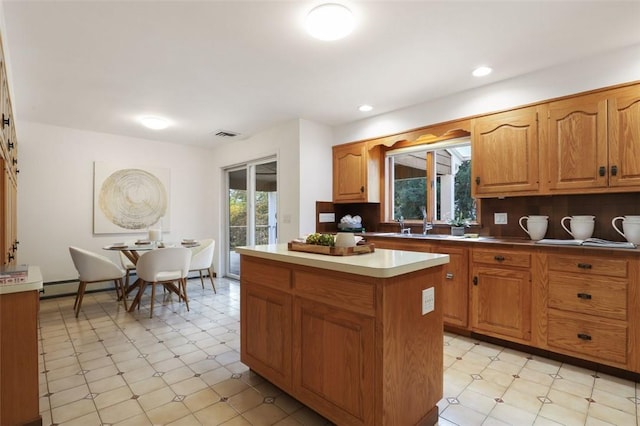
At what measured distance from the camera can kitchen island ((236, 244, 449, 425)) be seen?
1.53m

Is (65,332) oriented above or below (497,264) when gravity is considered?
below

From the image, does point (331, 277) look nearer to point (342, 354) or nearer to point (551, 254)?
point (342, 354)

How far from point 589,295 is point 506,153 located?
4.49 ft

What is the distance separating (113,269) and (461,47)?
14.8ft

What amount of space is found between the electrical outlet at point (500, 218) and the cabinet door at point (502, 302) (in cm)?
69

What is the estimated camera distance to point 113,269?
4031mm

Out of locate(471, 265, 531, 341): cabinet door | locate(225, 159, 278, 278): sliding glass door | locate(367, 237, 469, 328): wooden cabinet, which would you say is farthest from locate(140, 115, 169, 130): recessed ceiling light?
locate(471, 265, 531, 341): cabinet door

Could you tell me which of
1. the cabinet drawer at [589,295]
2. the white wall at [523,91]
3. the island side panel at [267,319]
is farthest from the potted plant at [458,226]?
the island side panel at [267,319]

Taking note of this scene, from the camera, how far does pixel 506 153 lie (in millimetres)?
3033

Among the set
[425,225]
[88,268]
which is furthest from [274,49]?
[88,268]

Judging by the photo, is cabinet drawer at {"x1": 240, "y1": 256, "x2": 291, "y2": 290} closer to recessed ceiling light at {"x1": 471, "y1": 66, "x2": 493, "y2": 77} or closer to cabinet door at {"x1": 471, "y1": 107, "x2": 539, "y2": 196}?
cabinet door at {"x1": 471, "y1": 107, "x2": 539, "y2": 196}

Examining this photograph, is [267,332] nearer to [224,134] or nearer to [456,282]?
[456,282]

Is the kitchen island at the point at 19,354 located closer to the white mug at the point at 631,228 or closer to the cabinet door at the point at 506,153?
the cabinet door at the point at 506,153

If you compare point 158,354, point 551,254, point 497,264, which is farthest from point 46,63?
point 551,254
